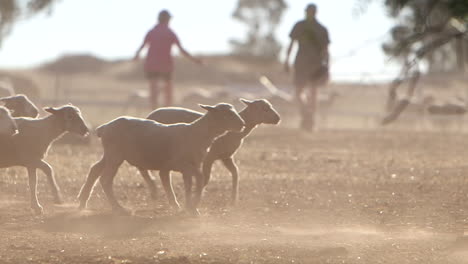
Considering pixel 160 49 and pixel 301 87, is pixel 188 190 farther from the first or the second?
pixel 301 87

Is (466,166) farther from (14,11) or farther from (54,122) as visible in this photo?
(14,11)

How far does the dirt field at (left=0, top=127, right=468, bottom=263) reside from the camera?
9.43 meters

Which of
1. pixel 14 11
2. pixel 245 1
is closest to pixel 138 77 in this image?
pixel 245 1

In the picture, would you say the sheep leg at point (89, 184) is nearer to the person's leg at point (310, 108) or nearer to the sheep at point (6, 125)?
the sheep at point (6, 125)

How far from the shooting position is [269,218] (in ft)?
38.5

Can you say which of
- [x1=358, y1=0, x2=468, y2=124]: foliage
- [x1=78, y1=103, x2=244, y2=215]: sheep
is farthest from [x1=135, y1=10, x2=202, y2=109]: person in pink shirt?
[x1=358, y1=0, x2=468, y2=124]: foliage

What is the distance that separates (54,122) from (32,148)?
0.42 m

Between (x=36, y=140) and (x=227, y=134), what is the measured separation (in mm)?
2089

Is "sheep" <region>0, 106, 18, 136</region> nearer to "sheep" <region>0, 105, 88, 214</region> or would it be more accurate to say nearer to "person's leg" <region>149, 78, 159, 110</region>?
"sheep" <region>0, 105, 88, 214</region>

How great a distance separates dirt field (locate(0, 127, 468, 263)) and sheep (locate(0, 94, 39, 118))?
0.86 m

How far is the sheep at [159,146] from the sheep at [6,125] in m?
0.88

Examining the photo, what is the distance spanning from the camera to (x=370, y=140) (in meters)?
24.2

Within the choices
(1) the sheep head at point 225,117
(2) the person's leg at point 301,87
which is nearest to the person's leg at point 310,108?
(2) the person's leg at point 301,87

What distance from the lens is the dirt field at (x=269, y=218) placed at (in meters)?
9.43
